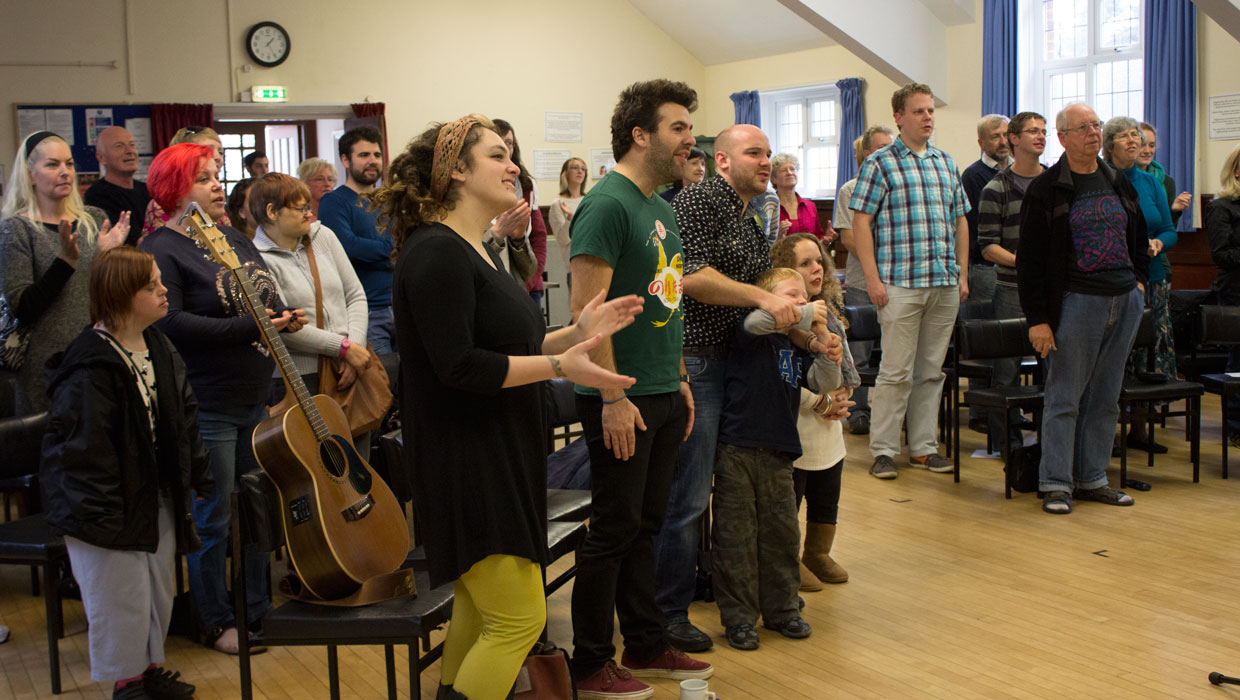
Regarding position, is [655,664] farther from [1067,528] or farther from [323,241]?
[1067,528]

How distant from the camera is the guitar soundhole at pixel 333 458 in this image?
272cm

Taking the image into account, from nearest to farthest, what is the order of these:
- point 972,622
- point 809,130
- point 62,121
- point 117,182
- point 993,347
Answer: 1. point 972,622
2. point 117,182
3. point 993,347
4. point 62,121
5. point 809,130

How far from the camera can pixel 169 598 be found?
2.93 m

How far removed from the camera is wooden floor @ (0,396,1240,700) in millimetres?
2998

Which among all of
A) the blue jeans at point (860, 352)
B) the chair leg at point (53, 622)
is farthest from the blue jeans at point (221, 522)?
the blue jeans at point (860, 352)

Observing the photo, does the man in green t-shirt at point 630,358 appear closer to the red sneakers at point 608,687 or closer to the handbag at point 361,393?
the red sneakers at point 608,687

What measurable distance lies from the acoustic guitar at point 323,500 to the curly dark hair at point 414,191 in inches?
29.4

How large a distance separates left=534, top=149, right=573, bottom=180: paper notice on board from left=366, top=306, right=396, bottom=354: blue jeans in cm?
789

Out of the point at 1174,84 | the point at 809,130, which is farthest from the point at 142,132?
the point at 1174,84

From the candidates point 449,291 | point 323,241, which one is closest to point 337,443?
point 449,291

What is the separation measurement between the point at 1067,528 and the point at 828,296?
1.63m

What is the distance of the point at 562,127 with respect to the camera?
40.6ft

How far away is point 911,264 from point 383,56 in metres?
7.66

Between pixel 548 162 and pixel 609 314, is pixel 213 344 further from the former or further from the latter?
pixel 548 162
